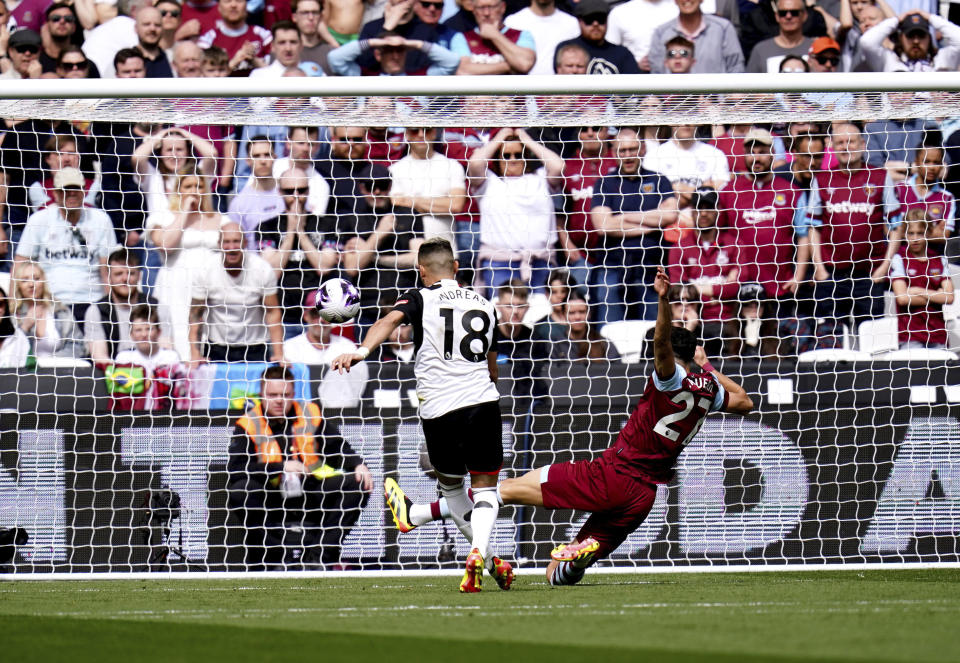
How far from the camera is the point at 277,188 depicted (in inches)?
421

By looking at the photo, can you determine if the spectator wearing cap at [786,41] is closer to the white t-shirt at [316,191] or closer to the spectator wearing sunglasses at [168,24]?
the white t-shirt at [316,191]

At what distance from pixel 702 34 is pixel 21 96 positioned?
6837 millimetres

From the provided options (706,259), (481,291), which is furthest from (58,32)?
(706,259)

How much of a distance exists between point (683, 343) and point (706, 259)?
10.2ft

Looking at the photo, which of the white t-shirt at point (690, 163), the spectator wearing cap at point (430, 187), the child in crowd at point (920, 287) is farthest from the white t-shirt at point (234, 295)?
the child in crowd at point (920, 287)

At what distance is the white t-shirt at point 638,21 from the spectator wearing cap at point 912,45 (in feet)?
6.37

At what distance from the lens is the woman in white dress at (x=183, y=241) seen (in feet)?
32.9

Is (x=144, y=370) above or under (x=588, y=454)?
above

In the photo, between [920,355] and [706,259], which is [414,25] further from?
[920,355]

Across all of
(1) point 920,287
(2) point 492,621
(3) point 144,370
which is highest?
(1) point 920,287

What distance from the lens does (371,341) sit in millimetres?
6527

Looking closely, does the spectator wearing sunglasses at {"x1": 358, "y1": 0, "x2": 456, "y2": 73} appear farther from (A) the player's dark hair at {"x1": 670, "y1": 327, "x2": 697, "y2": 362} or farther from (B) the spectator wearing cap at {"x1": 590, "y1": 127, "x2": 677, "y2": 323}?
(A) the player's dark hair at {"x1": 670, "y1": 327, "x2": 697, "y2": 362}

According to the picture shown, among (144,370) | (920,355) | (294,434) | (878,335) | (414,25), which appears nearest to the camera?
(920,355)

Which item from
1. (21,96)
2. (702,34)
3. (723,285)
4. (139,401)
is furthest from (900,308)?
(21,96)
